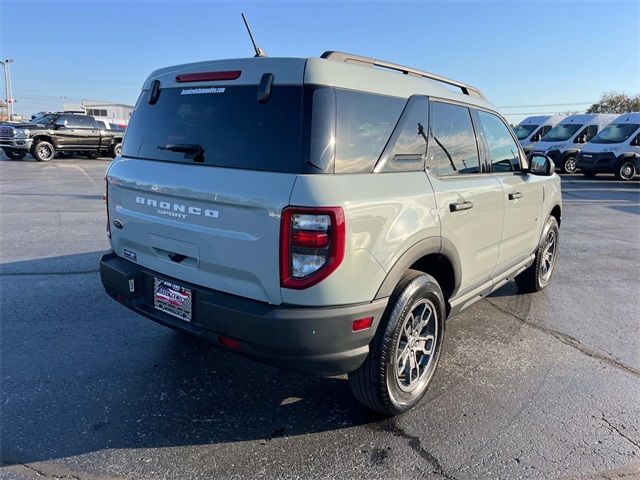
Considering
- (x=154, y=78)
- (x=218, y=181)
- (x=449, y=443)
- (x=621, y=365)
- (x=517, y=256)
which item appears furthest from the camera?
(x=517, y=256)

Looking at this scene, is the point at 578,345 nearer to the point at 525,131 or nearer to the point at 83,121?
the point at 83,121

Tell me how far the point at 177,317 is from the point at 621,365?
3.36 metres

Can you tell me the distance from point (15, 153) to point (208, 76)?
70.3ft

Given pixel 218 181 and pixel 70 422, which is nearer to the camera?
pixel 218 181

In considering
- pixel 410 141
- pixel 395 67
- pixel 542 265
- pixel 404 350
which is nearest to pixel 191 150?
pixel 410 141

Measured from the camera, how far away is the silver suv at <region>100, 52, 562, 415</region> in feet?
7.77

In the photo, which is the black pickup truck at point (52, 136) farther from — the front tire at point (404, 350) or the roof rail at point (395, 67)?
the front tire at point (404, 350)

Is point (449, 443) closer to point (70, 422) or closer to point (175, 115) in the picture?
point (70, 422)

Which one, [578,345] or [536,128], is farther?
[536,128]

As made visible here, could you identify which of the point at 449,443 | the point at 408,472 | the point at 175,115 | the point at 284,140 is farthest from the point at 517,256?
the point at 175,115

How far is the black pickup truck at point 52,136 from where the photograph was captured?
19547 mm

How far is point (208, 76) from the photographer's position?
286cm

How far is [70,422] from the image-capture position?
2773 mm

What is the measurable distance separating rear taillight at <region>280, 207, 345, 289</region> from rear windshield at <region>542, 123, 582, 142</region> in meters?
21.9
